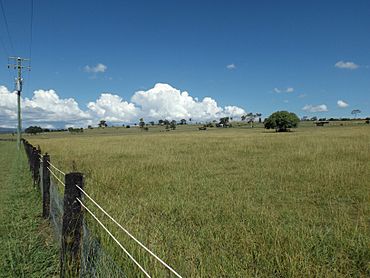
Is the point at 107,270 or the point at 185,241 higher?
the point at 107,270

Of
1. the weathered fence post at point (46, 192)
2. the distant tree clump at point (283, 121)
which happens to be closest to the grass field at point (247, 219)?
the weathered fence post at point (46, 192)

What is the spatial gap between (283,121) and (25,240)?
322ft

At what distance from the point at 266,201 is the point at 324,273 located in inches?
170

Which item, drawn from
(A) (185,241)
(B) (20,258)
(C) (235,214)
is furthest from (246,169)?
(B) (20,258)

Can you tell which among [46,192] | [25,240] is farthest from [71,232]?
[46,192]

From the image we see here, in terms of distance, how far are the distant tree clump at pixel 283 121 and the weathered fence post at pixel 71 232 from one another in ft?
325

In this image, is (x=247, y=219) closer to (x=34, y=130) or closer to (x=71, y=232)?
(x=71, y=232)

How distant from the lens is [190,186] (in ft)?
34.7

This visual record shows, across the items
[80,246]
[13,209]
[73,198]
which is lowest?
[13,209]

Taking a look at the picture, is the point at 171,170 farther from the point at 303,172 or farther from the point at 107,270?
the point at 107,270

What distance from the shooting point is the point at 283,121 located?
97438 millimetres

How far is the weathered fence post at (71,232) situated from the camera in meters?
3.95

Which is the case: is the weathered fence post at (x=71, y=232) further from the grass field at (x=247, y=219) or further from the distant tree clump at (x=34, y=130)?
the distant tree clump at (x=34, y=130)

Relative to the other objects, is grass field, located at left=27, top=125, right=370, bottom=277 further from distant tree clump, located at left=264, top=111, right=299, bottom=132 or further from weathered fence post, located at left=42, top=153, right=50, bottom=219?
distant tree clump, located at left=264, top=111, right=299, bottom=132
